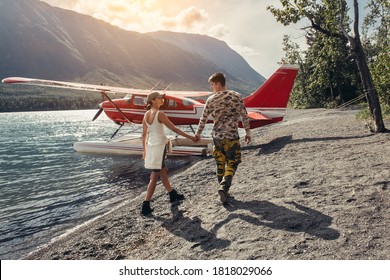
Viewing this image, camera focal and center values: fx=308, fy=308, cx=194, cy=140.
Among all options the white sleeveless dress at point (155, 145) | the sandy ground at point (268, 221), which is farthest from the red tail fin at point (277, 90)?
the white sleeveless dress at point (155, 145)

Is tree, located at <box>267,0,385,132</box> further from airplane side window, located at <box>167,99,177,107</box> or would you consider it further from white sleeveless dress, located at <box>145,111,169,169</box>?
white sleeveless dress, located at <box>145,111,169,169</box>

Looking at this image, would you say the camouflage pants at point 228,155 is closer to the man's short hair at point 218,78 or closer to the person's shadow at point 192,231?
the person's shadow at point 192,231

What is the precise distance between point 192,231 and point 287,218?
165 cm

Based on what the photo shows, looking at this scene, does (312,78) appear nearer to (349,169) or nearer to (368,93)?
(368,93)

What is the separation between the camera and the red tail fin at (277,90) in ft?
51.3

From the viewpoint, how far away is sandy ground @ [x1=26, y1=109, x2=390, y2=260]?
4.27m

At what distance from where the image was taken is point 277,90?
1594 centimetres

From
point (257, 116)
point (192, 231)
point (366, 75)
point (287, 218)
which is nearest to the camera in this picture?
point (287, 218)

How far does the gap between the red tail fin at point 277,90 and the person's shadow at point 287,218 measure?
35.1ft

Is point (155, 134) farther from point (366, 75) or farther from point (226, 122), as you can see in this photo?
point (366, 75)

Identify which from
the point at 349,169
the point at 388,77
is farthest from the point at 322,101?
the point at 349,169

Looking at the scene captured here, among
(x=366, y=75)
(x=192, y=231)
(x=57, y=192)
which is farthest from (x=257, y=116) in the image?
(x=192, y=231)

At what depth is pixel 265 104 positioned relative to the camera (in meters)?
16.2

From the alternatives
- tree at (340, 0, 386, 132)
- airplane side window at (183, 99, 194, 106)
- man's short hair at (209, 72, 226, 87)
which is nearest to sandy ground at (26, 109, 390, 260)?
man's short hair at (209, 72, 226, 87)
